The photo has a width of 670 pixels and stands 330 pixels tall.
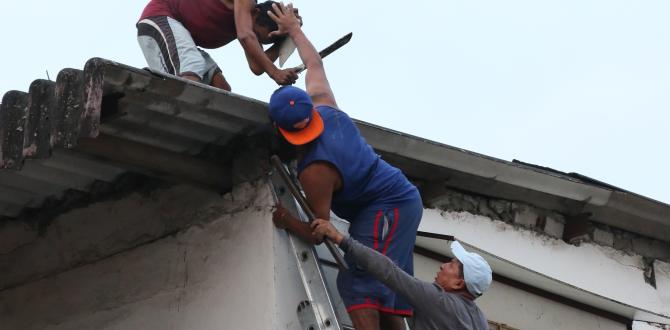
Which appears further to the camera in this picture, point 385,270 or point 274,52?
point 274,52

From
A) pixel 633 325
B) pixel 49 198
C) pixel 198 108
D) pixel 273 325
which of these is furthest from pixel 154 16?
pixel 633 325

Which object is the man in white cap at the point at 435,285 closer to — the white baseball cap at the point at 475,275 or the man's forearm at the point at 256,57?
the white baseball cap at the point at 475,275

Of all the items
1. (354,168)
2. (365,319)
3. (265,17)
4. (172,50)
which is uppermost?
(265,17)

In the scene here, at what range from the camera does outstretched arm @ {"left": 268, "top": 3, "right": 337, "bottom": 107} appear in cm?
764

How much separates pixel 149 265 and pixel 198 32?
5.58 ft

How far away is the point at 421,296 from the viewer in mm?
6832

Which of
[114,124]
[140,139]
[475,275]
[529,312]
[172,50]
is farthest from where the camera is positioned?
[529,312]

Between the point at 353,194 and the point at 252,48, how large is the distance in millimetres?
1341

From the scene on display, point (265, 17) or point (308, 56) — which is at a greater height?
point (265, 17)

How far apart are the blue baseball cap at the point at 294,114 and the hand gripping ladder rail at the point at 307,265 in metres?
0.18

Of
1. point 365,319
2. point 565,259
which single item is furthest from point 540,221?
point 365,319

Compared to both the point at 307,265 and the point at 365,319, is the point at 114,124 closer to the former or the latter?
the point at 307,265

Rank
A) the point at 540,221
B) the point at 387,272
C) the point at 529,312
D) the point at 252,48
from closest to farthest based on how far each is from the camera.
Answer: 1. the point at 387,272
2. the point at 252,48
3. the point at 529,312
4. the point at 540,221

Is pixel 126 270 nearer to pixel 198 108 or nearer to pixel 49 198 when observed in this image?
pixel 49 198
